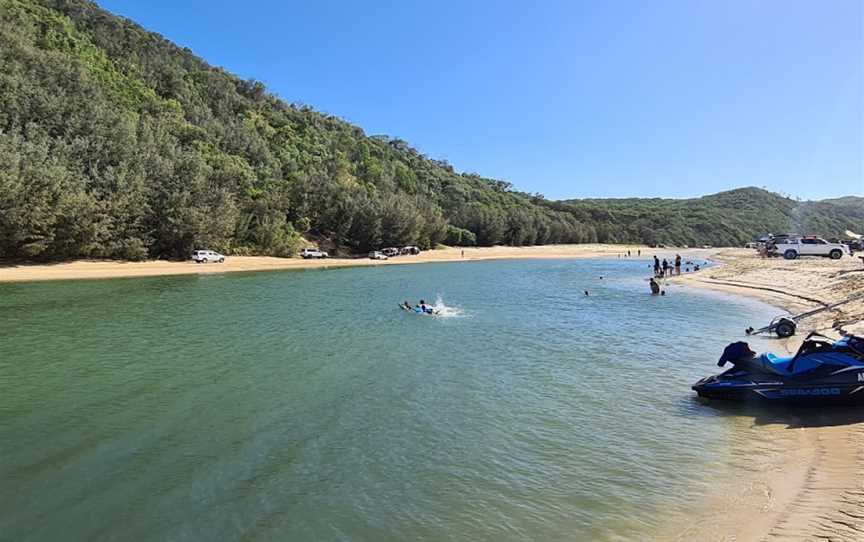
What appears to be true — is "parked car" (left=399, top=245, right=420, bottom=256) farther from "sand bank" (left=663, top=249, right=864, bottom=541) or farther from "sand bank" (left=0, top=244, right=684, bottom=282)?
"sand bank" (left=663, top=249, right=864, bottom=541)

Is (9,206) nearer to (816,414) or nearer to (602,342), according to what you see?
(602,342)

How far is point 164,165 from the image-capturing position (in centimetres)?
7288

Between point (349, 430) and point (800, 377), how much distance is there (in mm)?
11698

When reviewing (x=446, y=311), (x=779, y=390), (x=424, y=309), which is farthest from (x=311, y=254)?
(x=779, y=390)

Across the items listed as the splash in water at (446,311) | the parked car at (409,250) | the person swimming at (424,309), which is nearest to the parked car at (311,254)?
the parked car at (409,250)

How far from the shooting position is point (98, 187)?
63.5 metres

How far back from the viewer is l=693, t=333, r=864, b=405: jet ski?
46.1 feet

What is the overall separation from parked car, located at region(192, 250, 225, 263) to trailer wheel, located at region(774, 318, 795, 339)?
65.9 meters

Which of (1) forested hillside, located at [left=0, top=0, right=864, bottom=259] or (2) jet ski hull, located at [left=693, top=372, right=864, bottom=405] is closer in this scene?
(2) jet ski hull, located at [left=693, top=372, right=864, bottom=405]

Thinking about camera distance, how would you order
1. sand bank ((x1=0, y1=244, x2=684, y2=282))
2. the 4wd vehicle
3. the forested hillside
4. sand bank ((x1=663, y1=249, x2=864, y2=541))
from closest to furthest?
1. sand bank ((x1=663, y1=249, x2=864, y2=541))
2. sand bank ((x1=0, y1=244, x2=684, y2=282))
3. the forested hillside
4. the 4wd vehicle

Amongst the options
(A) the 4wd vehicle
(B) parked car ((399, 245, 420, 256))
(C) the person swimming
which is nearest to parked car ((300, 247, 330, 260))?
(B) parked car ((399, 245, 420, 256))

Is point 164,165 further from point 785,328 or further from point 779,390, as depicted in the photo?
point 779,390

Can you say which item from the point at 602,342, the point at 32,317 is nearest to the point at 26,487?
the point at 602,342

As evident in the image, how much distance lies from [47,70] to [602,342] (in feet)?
286
